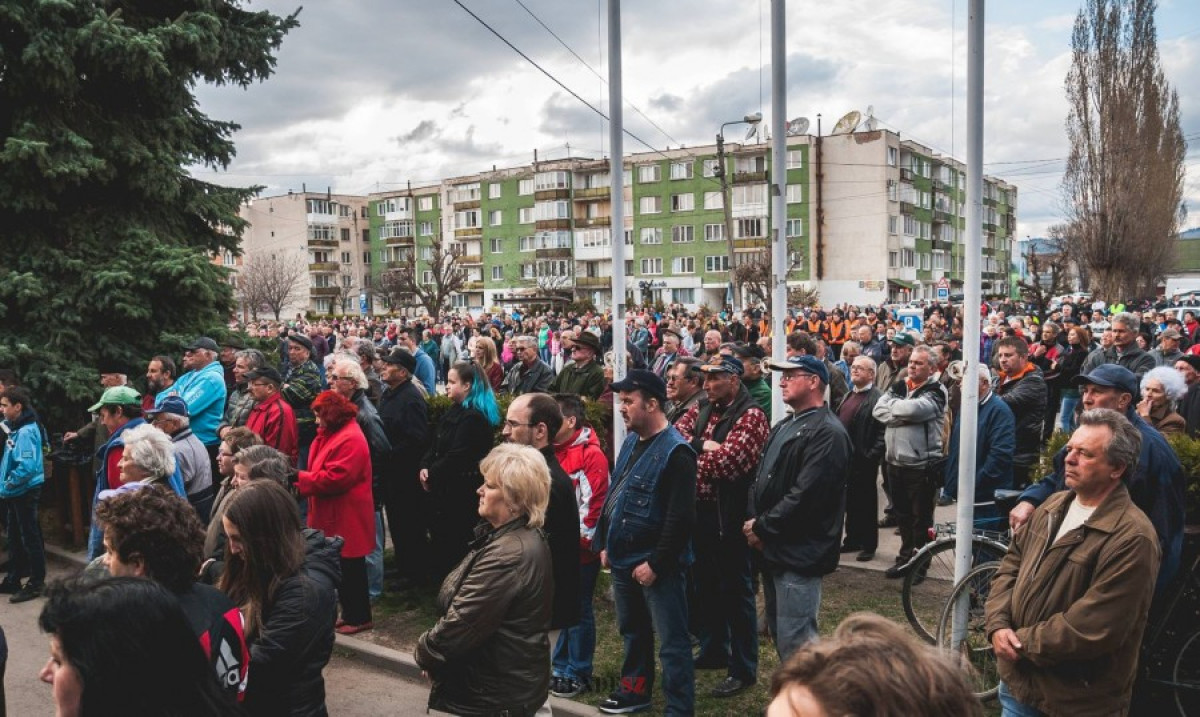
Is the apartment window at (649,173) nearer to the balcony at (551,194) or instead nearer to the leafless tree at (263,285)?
the balcony at (551,194)

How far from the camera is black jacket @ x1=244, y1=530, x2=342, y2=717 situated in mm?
3408

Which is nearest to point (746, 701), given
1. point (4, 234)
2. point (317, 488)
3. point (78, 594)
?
point (317, 488)

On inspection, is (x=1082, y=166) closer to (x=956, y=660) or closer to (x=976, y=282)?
(x=976, y=282)

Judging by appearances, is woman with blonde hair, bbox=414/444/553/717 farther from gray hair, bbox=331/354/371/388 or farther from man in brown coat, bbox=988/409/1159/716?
A: gray hair, bbox=331/354/371/388

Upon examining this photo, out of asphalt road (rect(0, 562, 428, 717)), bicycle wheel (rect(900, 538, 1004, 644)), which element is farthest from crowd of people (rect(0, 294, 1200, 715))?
asphalt road (rect(0, 562, 428, 717))

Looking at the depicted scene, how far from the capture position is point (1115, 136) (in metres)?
40.6

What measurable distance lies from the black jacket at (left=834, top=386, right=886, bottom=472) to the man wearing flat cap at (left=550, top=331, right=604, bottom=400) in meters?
2.77

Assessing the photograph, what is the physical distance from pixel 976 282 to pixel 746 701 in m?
2.88

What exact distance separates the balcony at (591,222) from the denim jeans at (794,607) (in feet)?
233

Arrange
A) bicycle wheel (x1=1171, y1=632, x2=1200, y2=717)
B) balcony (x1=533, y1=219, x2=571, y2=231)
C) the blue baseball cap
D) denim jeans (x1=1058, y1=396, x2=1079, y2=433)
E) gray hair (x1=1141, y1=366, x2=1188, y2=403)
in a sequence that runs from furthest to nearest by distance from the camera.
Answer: balcony (x1=533, y1=219, x2=571, y2=231) → denim jeans (x1=1058, y1=396, x2=1079, y2=433) → gray hair (x1=1141, y1=366, x2=1188, y2=403) → the blue baseball cap → bicycle wheel (x1=1171, y1=632, x2=1200, y2=717)

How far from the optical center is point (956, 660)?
59.4 inches

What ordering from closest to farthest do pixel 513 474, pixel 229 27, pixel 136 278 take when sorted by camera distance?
pixel 513 474
pixel 136 278
pixel 229 27

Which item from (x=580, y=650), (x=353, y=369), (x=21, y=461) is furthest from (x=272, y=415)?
(x=580, y=650)

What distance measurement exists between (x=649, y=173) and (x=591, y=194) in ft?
19.8
